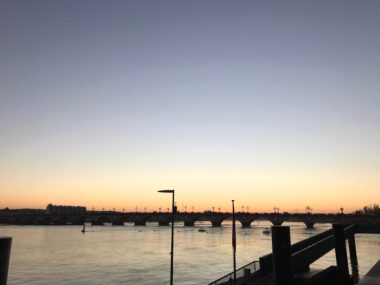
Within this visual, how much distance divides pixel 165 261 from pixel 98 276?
2491 cm

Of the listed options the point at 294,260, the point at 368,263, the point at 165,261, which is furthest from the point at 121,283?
the point at 294,260

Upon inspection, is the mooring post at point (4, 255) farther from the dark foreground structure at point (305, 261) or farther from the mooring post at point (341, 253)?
the mooring post at point (341, 253)

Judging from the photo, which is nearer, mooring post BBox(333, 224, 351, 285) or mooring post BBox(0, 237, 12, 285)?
mooring post BBox(0, 237, 12, 285)

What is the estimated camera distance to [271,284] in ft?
73.3

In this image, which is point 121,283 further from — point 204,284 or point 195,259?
point 195,259

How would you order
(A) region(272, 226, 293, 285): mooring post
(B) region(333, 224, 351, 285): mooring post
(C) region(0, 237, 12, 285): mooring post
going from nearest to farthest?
(C) region(0, 237, 12, 285): mooring post < (A) region(272, 226, 293, 285): mooring post < (B) region(333, 224, 351, 285): mooring post

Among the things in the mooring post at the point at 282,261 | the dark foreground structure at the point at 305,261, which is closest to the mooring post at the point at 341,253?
the dark foreground structure at the point at 305,261

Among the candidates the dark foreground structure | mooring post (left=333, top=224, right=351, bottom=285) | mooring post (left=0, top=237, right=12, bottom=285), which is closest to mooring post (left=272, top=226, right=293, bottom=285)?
the dark foreground structure

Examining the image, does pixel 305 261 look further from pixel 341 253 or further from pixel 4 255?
pixel 4 255

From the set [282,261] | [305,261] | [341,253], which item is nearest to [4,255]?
[282,261]

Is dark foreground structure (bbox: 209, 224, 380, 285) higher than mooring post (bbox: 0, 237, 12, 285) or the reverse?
the reverse

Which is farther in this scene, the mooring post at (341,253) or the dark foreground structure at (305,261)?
the mooring post at (341,253)

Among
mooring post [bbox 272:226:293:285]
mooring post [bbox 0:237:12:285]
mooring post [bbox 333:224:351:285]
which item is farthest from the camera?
mooring post [bbox 333:224:351:285]

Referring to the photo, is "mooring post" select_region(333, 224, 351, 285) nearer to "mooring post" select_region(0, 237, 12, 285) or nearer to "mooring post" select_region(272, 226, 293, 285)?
"mooring post" select_region(272, 226, 293, 285)
